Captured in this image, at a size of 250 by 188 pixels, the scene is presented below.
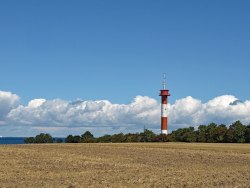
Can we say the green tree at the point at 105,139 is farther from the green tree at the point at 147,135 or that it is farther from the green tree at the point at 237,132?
the green tree at the point at 237,132

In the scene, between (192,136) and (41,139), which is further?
(41,139)

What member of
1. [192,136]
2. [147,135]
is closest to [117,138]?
[147,135]

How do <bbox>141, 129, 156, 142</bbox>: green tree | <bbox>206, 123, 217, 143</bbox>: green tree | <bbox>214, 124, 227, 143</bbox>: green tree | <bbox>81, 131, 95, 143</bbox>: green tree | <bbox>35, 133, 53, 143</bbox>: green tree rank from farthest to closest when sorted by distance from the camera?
<bbox>35, 133, 53, 143</bbox>: green tree < <bbox>81, 131, 95, 143</bbox>: green tree < <bbox>141, 129, 156, 142</bbox>: green tree < <bbox>206, 123, 217, 143</bbox>: green tree < <bbox>214, 124, 227, 143</bbox>: green tree

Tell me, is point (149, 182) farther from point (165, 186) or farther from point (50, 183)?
point (50, 183)

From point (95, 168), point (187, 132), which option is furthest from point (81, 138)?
point (95, 168)

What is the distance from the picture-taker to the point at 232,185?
104 feet

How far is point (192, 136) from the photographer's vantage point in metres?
121

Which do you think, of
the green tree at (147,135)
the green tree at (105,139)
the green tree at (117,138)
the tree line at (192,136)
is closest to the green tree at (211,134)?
the tree line at (192,136)

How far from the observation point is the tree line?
115 meters

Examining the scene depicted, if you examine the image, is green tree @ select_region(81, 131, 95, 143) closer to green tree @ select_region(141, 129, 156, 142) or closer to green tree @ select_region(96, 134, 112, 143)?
green tree @ select_region(96, 134, 112, 143)

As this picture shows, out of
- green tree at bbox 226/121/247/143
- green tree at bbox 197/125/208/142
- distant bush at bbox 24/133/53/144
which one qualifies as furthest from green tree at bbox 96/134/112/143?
green tree at bbox 226/121/247/143

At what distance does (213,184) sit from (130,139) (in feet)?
320

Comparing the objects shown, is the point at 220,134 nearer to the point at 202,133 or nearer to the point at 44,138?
the point at 202,133

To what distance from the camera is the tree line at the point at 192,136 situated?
376 ft
